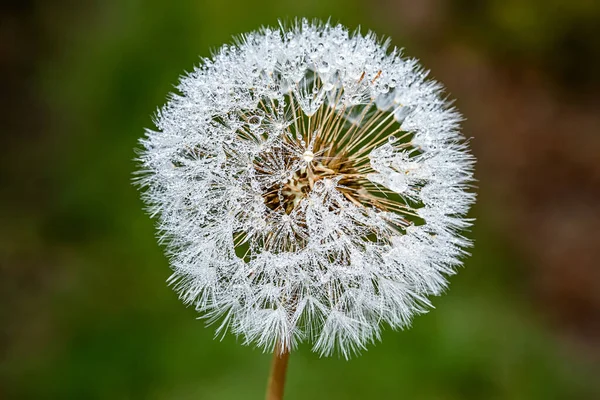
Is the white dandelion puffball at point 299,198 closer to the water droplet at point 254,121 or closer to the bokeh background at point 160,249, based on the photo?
the water droplet at point 254,121

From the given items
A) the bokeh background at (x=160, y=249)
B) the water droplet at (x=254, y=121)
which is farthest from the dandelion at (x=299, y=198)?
the bokeh background at (x=160, y=249)

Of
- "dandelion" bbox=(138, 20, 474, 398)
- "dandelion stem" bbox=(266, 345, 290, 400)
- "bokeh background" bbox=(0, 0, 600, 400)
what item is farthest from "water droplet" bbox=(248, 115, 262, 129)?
"bokeh background" bbox=(0, 0, 600, 400)

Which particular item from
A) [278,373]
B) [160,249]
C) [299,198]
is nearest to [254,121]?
[299,198]

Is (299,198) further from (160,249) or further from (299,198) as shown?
(160,249)

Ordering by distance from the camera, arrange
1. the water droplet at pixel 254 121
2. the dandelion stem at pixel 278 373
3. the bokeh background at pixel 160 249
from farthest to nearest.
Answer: the bokeh background at pixel 160 249 < the water droplet at pixel 254 121 < the dandelion stem at pixel 278 373

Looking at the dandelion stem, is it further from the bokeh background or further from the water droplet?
the bokeh background
